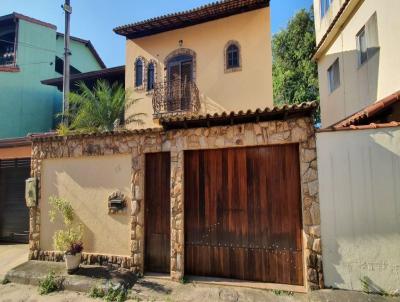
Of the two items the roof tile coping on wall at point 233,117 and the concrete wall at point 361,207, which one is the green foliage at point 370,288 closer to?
the concrete wall at point 361,207

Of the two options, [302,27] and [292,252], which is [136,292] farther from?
[302,27]

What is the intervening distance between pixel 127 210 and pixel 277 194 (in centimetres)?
359

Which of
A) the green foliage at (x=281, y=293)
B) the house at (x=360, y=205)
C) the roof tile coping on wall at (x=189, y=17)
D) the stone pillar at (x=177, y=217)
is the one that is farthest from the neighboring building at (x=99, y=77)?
the green foliage at (x=281, y=293)

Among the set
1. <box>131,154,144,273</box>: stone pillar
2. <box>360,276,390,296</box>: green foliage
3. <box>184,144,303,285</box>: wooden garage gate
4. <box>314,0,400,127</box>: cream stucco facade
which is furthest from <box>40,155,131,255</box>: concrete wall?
<box>314,0,400,127</box>: cream stucco facade

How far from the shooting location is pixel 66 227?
661cm

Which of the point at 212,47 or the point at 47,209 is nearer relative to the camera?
the point at 47,209

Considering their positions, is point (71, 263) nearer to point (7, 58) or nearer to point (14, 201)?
point (14, 201)

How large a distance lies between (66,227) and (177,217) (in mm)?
3199

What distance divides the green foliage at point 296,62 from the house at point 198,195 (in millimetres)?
15118

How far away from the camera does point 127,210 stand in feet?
20.1

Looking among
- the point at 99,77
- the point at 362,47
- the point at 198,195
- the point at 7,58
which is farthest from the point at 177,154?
the point at 7,58

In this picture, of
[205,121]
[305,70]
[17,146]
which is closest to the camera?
[205,121]

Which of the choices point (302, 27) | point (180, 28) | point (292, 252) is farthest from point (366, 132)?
point (302, 27)

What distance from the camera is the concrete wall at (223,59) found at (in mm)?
10633
